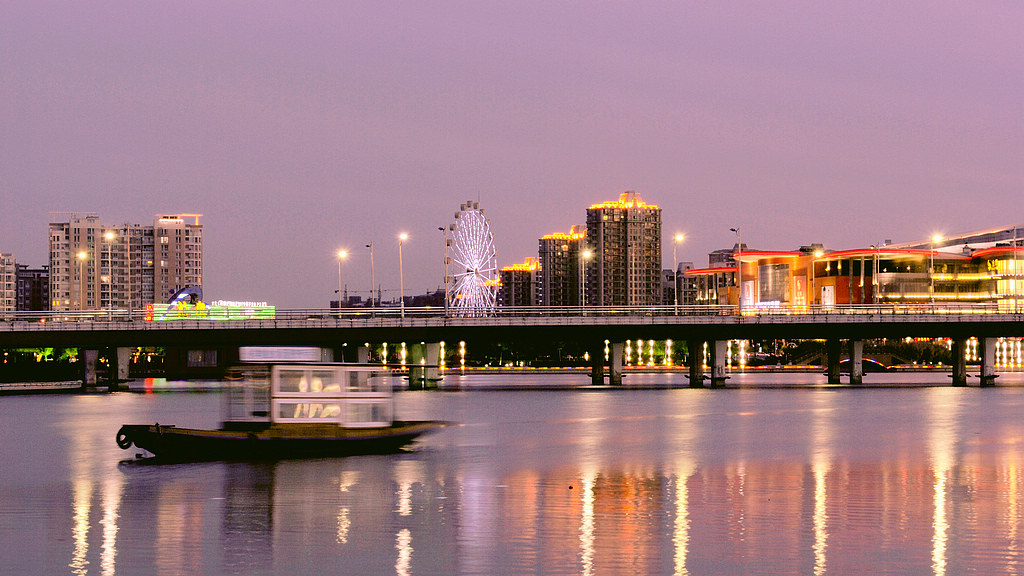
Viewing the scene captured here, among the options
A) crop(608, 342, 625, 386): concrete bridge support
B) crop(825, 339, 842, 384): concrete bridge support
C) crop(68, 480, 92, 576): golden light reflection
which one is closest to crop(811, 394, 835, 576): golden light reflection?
crop(68, 480, 92, 576): golden light reflection

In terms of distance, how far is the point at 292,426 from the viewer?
51812mm

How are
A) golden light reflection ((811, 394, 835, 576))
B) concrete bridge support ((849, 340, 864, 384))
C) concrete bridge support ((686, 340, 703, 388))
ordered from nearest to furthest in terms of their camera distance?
golden light reflection ((811, 394, 835, 576)) < concrete bridge support ((686, 340, 703, 388)) < concrete bridge support ((849, 340, 864, 384))

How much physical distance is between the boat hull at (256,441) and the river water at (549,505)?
757 mm

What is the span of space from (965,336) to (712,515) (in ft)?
387

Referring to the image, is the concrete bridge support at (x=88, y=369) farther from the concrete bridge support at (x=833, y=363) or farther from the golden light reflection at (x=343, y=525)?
the golden light reflection at (x=343, y=525)

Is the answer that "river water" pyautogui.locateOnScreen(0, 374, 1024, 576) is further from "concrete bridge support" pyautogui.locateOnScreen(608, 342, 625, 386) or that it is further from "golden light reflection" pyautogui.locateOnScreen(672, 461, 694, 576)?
"concrete bridge support" pyautogui.locateOnScreen(608, 342, 625, 386)

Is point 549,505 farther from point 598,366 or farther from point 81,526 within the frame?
point 598,366

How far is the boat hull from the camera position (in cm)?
5041

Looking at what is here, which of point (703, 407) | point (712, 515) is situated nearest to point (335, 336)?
point (703, 407)

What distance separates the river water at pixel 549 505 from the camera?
95.2 feet

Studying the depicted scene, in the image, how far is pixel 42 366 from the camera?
168750 millimetres

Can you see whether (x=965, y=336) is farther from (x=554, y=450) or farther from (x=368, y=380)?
(x=368, y=380)

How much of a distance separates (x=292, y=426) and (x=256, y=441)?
1.86m

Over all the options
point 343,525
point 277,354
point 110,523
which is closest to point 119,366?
point 277,354
